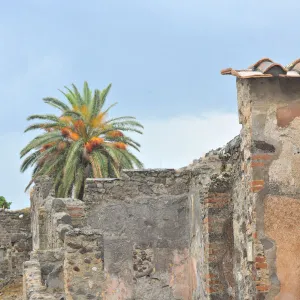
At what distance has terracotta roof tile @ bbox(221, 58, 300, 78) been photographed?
7.27m

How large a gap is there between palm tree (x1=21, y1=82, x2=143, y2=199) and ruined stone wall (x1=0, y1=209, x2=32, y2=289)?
1420 mm

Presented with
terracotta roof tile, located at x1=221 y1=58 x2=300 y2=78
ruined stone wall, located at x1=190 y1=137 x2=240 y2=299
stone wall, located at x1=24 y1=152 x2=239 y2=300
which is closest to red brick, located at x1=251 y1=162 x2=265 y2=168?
terracotta roof tile, located at x1=221 y1=58 x2=300 y2=78

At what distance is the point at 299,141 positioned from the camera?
7.44 m

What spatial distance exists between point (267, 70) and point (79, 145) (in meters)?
16.0

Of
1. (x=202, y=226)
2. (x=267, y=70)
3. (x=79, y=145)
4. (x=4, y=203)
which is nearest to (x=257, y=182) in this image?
(x=267, y=70)

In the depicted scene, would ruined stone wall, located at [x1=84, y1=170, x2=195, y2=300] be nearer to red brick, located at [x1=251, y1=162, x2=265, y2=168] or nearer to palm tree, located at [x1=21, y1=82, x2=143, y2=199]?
red brick, located at [x1=251, y1=162, x2=265, y2=168]

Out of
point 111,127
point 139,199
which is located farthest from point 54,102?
point 139,199

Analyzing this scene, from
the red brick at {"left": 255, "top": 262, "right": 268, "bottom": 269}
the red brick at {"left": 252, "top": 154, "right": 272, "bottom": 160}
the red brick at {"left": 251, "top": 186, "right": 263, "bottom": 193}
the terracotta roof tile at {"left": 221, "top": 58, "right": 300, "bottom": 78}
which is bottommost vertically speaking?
the red brick at {"left": 255, "top": 262, "right": 268, "bottom": 269}

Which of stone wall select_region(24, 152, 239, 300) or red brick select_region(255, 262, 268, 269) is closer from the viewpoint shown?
red brick select_region(255, 262, 268, 269)

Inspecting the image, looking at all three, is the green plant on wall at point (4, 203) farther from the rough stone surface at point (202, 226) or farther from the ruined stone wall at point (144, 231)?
the ruined stone wall at point (144, 231)

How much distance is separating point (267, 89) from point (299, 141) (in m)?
0.65

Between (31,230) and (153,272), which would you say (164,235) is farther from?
(31,230)

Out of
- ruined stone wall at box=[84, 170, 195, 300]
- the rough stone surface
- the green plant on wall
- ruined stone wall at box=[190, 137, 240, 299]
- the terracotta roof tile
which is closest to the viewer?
the terracotta roof tile

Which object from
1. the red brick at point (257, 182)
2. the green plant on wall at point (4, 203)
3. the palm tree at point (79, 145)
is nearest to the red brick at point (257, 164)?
the red brick at point (257, 182)
